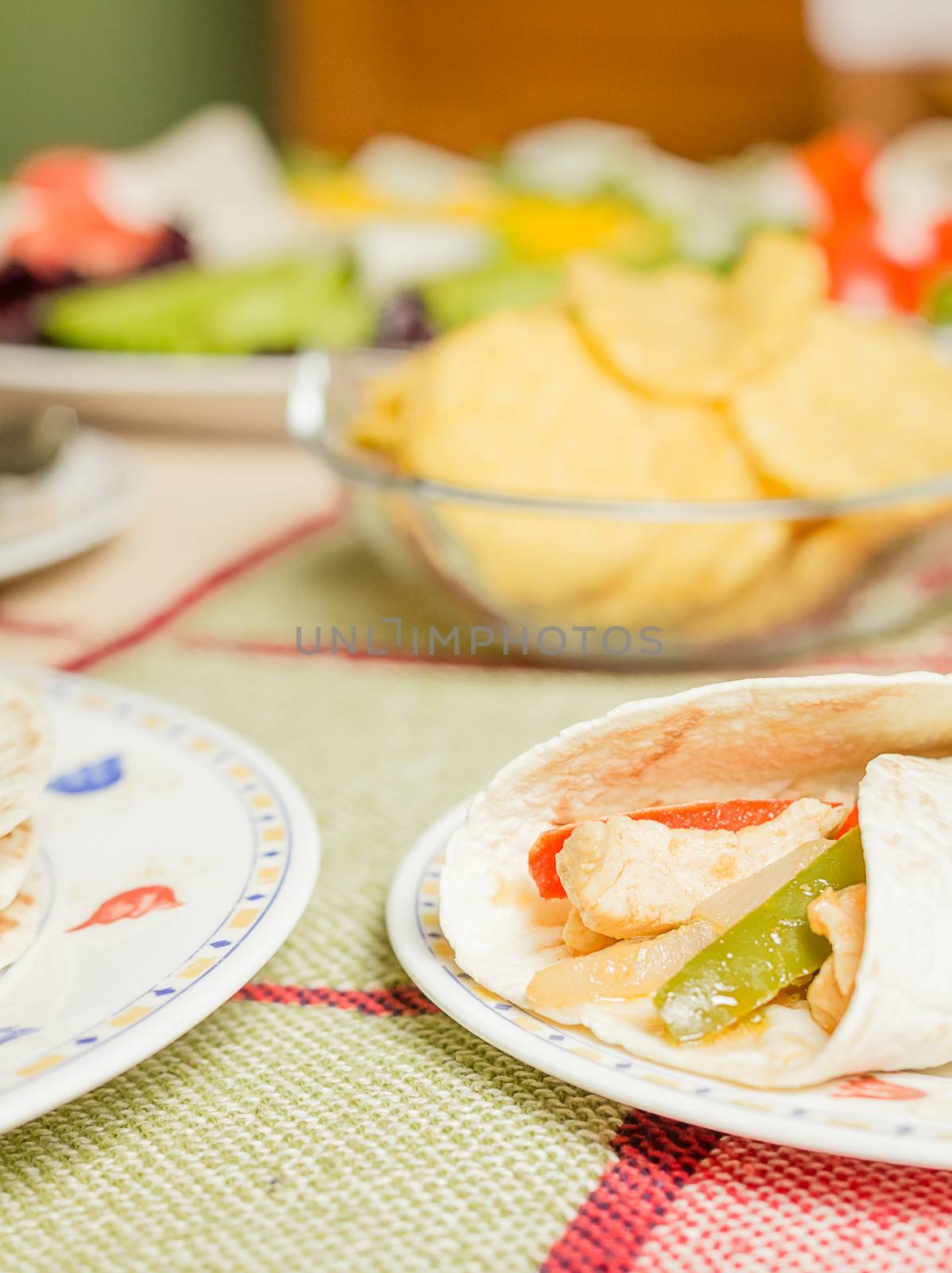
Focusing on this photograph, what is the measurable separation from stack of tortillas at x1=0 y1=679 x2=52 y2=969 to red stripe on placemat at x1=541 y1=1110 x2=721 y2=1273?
11.2 inches

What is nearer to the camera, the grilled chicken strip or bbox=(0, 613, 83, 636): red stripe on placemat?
the grilled chicken strip

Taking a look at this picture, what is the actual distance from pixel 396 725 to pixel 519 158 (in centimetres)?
294

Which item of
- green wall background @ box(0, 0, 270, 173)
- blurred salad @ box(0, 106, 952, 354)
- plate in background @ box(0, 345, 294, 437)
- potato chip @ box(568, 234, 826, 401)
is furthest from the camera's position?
green wall background @ box(0, 0, 270, 173)

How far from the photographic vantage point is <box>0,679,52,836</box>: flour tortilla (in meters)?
0.68

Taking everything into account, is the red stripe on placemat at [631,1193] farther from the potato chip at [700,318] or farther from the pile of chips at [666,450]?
the potato chip at [700,318]

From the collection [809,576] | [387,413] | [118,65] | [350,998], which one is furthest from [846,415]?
[118,65]

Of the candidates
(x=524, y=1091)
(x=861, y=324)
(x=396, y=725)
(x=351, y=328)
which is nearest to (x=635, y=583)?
(x=396, y=725)

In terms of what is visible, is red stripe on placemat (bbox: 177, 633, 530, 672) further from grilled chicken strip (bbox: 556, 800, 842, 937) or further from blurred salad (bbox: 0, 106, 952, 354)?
blurred salad (bbox: 0, 106, 952, 354)

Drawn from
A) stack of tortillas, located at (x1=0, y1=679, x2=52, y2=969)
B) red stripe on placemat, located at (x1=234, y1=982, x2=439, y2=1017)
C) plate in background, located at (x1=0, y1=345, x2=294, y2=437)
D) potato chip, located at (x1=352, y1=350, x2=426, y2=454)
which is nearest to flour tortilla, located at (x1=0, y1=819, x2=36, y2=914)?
stack of tortillas, located at (x1=0, y1=679, x2=52, y2=969)

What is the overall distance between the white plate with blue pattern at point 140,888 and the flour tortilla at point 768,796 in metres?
0.10

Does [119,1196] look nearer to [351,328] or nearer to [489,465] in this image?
[489,465]

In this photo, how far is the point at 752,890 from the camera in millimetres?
632

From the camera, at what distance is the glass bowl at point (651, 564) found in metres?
1.06

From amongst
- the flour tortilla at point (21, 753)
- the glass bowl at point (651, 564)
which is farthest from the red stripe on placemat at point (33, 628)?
the flour tortilla at point (21, 753)
